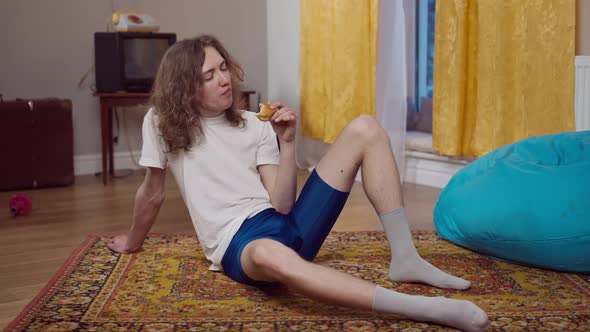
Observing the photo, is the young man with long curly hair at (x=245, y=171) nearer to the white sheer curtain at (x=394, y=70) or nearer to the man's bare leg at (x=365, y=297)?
the man's bare leg at (x=365, y=297)

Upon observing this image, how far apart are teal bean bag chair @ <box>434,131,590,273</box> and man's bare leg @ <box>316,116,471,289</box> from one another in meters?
0.35

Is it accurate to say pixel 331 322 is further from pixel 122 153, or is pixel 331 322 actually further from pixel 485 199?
pixel 122 153

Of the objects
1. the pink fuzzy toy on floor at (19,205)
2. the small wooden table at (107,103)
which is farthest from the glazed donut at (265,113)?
the small wooden table at (107,103)

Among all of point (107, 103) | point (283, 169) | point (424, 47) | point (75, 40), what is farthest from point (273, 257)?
point (75, 40)

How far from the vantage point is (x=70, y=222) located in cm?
338

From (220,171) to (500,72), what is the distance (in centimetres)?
184

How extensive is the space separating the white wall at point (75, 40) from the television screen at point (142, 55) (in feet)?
1.35

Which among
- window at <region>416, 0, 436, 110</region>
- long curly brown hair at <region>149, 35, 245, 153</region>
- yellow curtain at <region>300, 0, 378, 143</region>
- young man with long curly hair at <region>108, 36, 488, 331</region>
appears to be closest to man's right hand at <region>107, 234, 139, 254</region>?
young man with long curly hair at <region>108, 36, 488, 331</region>

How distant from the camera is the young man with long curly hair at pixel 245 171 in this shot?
213 centimetres

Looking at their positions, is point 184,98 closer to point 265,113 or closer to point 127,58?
point 265,113

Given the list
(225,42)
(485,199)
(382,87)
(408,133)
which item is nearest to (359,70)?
(382,87)

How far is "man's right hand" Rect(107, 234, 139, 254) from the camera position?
2.65m

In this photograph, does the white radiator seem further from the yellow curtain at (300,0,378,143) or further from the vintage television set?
the vintage television set

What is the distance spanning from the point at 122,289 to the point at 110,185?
233 centimetres
